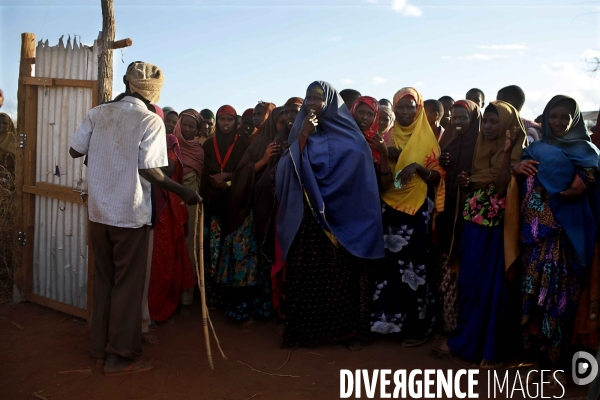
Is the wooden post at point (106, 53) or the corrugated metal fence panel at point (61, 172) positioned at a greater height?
the wooden post at point (106, 53)

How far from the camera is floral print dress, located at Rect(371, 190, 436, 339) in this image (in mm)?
4543

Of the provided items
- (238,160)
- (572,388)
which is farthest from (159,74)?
(572,388)

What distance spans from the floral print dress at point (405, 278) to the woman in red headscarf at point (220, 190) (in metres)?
1.25

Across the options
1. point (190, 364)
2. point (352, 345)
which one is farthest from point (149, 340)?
point (352, 345)

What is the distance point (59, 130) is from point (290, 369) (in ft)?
10.5

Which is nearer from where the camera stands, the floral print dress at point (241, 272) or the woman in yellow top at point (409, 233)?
the woman in yellow top at point (409, 233)

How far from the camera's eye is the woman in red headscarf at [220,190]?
5.05 m

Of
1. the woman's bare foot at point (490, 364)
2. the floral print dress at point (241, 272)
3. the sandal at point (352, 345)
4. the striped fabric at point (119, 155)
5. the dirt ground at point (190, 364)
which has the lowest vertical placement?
the dirt ground at point (190, 364)

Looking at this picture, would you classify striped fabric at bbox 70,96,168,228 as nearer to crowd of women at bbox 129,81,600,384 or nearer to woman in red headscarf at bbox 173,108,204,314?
crowd of women at bbox 129,81,600,384

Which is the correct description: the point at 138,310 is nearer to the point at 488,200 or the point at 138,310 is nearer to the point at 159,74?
the point at 159,74

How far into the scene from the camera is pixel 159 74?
3.94 meters

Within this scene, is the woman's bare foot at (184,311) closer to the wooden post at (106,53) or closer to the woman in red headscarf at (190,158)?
the woman in red headscarf at (190,158)

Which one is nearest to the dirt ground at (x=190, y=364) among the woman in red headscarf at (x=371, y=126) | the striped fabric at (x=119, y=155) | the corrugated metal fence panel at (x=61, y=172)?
the corrugated metal fence panel at (x=61, y=172)

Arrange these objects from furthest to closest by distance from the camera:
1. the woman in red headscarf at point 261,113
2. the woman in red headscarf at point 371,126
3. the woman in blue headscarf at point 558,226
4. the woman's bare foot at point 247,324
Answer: the woman in red headscarf at point 261,113 → the woman's bare foot at point 247,324 → the woman in red headscarf at point 371,126 → the woman in blue headscarf at point 558,226
